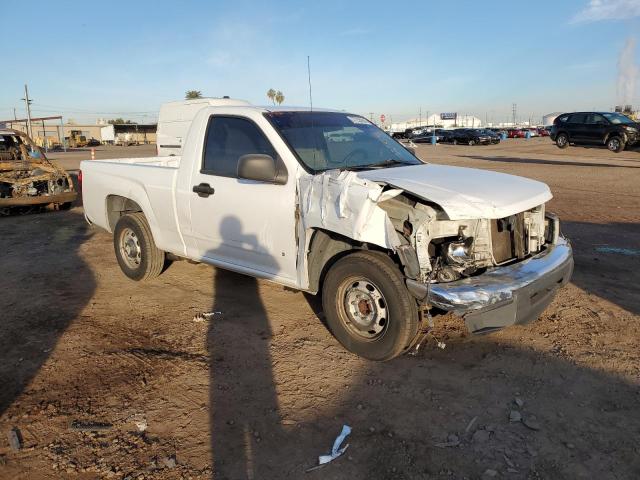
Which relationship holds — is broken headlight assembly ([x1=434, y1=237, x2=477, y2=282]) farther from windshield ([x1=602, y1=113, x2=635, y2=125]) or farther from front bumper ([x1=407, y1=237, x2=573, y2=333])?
windshield ([x1=602, y1=113, x2=635, y2=125])

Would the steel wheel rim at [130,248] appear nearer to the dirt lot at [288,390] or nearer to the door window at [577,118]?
the dirt lot at [288,390]

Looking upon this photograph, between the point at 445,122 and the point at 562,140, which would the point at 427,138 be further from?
the point at 445,122

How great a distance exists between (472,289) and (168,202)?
3.32 meters

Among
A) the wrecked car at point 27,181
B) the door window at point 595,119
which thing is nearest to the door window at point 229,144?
the wrecked car at point 27,181

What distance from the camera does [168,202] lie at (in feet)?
17.4

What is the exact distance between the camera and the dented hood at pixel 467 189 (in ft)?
11.3

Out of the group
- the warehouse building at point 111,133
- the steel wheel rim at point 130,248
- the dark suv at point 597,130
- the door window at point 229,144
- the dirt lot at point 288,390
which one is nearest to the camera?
the dirt lot at point 288,390

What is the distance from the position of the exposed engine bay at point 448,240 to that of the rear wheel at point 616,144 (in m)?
21.7

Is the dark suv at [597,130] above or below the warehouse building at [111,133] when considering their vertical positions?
below

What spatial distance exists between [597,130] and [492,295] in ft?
76.2

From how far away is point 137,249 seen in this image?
5984 millimetres

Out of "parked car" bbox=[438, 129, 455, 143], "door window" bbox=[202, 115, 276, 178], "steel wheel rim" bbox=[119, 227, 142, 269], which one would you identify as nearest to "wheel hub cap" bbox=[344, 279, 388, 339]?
A: "door window" bbox=[202, 115, 276, 178]

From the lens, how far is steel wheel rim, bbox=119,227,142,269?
5988mm

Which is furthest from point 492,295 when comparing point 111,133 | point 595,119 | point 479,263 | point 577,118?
point 111,133
